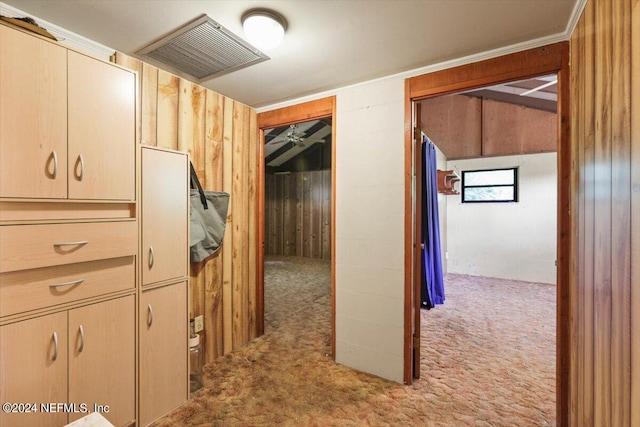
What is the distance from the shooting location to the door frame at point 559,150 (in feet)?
5.18

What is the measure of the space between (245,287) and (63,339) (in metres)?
1.52

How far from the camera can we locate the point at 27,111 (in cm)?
120

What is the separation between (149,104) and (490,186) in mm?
5770

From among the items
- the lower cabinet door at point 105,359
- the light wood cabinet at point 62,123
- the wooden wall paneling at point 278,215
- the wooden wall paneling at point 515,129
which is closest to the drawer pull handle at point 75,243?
the light wood cabinet at point 62,123

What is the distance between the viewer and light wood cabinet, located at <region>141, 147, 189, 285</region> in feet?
5.47

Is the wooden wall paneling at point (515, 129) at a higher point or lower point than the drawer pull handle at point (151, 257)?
higher

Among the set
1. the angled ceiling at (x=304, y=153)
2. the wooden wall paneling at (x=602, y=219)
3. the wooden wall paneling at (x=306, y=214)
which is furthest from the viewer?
A: the wooden wall paneling at (x=306, y=214)

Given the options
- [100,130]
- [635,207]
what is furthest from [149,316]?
[635,207]

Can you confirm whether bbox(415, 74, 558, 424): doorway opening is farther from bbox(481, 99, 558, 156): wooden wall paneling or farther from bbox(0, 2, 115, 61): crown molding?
bbox(0, 2, 115, 61): crown molding

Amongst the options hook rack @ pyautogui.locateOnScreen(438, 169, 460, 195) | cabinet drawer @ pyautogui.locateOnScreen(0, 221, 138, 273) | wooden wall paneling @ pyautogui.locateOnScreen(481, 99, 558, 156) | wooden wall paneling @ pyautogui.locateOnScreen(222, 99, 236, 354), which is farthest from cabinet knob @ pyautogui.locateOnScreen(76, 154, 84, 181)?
wooden wall paneling @ pyautogui.locateOnScreen(481, 99, 558, 156)

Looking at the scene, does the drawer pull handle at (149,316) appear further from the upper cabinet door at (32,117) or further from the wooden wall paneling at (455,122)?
the wooden wall paneling at (455,122)

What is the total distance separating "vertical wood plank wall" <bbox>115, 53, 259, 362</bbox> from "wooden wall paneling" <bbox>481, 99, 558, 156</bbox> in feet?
14.9

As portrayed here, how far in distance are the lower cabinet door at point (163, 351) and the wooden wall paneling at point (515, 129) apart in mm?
5663

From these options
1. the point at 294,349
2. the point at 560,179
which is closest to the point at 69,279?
the point at 294,349
